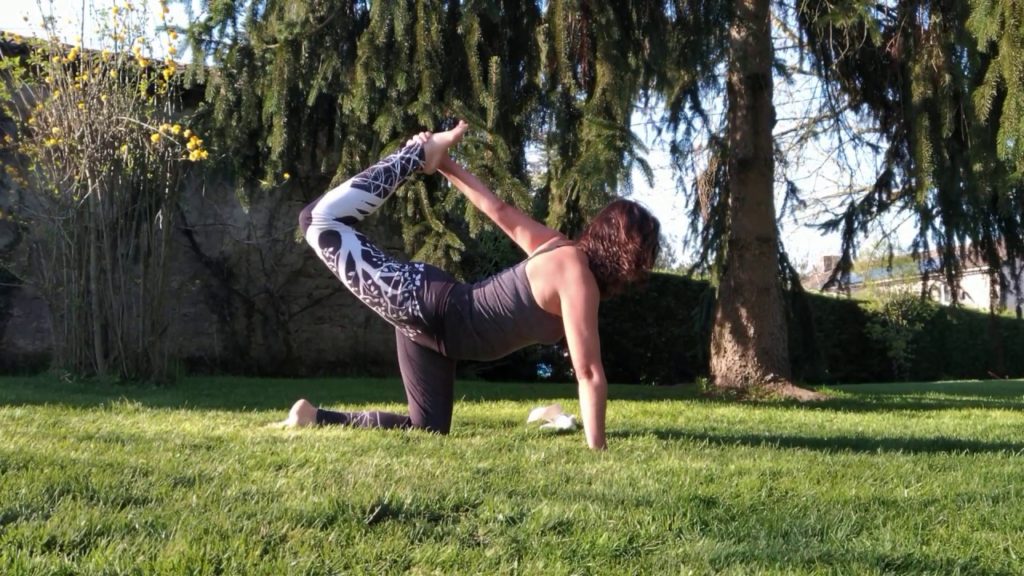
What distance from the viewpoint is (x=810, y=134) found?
424 inches

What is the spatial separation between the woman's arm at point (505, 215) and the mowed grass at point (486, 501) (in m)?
0.96

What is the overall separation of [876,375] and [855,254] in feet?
30.4

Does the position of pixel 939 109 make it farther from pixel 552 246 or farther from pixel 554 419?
pixel 552 246

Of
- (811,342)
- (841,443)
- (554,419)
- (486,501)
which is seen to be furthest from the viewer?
(811,342)

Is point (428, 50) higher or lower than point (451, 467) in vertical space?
higher

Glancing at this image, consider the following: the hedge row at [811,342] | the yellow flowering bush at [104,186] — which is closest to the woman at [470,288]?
the yellow flowering bush at [104,186]

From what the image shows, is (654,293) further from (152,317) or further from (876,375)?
(152,317)

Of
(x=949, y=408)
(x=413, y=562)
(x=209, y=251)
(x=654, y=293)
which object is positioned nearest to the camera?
(x=413, y=562)

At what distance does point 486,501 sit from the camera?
2.80m

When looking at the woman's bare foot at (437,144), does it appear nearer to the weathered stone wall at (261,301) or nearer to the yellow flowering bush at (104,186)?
the yellow flowering bush at (104,186)

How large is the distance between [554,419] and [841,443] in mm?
1442

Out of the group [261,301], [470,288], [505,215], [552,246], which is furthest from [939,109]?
[261,301]

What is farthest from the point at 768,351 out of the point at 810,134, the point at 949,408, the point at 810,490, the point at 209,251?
the point at 209,251

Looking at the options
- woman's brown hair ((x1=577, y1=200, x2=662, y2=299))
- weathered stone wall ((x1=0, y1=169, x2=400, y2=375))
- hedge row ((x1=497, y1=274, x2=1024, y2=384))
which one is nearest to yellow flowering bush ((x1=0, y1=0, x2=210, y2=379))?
weathered stone wall ((x1=0, y1=169, x2=400, y2=375))
